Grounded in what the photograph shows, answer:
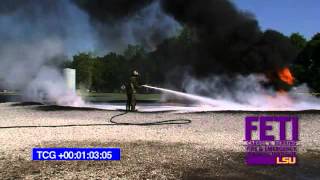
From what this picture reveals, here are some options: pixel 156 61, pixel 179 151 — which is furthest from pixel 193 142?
pixel 156 61

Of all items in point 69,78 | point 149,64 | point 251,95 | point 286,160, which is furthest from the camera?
point 149,64

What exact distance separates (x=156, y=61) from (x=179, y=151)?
4202 cm

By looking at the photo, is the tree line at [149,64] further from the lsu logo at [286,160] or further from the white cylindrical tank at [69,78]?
the lsu logo at [286,160]

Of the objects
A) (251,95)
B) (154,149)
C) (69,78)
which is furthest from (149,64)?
(154,149)

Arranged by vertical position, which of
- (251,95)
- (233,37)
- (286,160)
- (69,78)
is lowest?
(286,160)

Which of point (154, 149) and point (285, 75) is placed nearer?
point (154, 149)

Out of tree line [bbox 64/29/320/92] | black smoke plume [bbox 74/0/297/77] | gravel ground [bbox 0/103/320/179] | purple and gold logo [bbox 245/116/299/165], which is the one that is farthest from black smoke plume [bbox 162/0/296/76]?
purple and gold logo [bbox 245/116/299/165]

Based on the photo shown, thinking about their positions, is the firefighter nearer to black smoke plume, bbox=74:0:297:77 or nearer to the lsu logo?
black smoke plume, bbox=74:0:297:77

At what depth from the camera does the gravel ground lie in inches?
306

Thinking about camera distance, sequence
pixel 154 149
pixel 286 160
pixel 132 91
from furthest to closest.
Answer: pixel 132 91
pixel 154 149
pixel 286 160

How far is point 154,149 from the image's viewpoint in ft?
33.0

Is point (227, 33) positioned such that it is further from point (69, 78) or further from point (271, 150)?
point (271, 150)

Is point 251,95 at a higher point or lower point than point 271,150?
higher

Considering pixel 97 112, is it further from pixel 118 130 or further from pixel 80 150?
pixel 80 150
